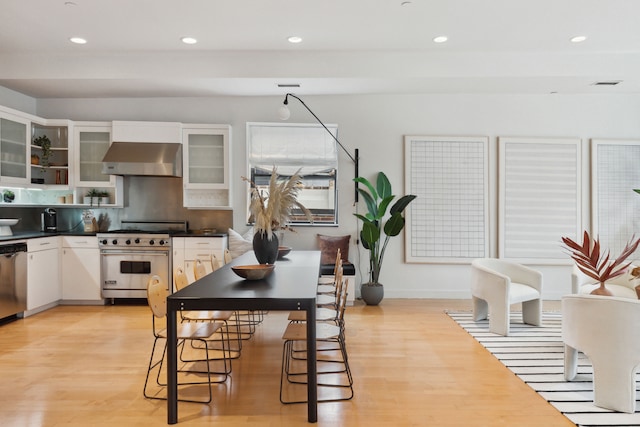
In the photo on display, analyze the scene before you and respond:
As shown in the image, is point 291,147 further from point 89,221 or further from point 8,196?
point 8,196

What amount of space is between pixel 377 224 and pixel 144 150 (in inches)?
133

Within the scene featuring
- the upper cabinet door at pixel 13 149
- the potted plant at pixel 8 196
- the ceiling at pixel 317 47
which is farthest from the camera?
the potted plant at pixel 8 196

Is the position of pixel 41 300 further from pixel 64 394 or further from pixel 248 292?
pixel 248 292

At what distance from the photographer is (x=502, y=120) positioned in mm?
6488

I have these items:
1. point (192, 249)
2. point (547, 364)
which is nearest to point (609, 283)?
point (547, 364)

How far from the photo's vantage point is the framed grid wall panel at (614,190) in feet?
21.0

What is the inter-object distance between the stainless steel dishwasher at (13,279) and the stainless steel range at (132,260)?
37.1 inches

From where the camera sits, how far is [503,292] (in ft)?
14.9

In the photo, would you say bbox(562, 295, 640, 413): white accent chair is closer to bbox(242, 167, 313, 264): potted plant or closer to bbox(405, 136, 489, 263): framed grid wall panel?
bbox(242, 167, 313, 264): potted plant

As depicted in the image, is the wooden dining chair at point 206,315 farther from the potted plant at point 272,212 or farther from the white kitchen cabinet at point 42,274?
the white kitchen cabinet at point 42,274

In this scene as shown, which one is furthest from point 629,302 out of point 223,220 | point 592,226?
point 223,220

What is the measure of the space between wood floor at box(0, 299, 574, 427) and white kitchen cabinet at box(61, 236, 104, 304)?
34.7 inches

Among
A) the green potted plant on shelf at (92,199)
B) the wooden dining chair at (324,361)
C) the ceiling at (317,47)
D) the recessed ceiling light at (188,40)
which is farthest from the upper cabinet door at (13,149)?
the wooden dining chair at (324,361)

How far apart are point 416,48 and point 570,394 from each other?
393 centimetres
